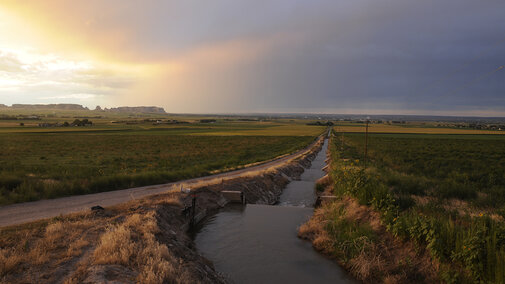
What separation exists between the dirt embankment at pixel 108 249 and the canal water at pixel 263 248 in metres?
1.01

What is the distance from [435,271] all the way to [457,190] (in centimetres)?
1012

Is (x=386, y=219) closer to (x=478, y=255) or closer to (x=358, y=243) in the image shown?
(x=358, y=243)

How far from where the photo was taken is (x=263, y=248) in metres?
12.7

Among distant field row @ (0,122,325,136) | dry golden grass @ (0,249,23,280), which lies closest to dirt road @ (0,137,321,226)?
dry golden grass @ (0,249,23,280)

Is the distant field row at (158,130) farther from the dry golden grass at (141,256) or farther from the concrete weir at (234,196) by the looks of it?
the dry golden grass at (141,256)

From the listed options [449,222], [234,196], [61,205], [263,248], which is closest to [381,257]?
[449,222]

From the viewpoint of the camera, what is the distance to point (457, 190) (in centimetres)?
1675

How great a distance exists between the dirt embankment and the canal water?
1013mm

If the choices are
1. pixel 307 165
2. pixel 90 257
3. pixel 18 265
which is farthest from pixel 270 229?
pixel 307 165

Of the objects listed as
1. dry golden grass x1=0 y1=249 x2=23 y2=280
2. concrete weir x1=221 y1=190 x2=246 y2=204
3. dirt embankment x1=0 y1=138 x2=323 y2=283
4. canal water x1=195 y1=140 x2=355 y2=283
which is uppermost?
dry golden grass x1=0 y1=249 x2=23 y2=280

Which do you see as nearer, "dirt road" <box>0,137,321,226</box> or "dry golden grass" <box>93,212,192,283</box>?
"dry golden grass" <box>93,212,192,283</box>

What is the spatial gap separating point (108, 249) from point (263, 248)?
6.64m

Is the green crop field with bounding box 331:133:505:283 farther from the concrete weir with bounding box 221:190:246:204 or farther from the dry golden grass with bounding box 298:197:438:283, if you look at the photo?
the concrete weir with bounding box 221:190:246:204

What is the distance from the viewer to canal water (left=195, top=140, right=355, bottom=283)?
416 inches
